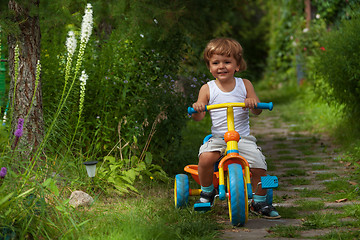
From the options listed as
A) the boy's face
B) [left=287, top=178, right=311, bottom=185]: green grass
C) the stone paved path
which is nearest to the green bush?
the stone paved path

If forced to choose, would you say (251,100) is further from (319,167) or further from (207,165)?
(319,167)

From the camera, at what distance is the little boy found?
376 cm

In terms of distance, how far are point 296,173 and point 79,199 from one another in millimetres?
2607

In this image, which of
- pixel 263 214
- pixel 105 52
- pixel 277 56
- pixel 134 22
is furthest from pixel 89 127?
pixel 277 56

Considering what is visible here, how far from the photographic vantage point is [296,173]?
5.46m

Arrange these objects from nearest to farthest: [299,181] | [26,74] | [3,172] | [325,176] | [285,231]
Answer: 1. [3,172]
2. [285,231]
3. [26,74]
4. [299,181]
5. [325,176]

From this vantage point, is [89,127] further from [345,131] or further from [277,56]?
[277,56]

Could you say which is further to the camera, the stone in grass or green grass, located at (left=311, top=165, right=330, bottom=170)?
green grass, located at (left=311, top=165, right=330, bottom=170)

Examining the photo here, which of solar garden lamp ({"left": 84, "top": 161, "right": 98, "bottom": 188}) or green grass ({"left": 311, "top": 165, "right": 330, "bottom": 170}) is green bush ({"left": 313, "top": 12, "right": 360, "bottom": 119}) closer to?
green grass ({"left": 311, "top": 165, "right": 330, "bottom": 170})

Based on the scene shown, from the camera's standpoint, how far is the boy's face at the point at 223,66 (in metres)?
3.83

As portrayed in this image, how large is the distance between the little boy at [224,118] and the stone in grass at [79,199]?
2.84 ft

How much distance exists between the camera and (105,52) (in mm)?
5070

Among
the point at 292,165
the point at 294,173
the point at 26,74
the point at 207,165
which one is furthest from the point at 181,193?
the point at 292,165


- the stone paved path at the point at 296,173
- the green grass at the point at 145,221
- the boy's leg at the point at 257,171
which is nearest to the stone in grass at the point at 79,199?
the green grass at the point at 145,221
